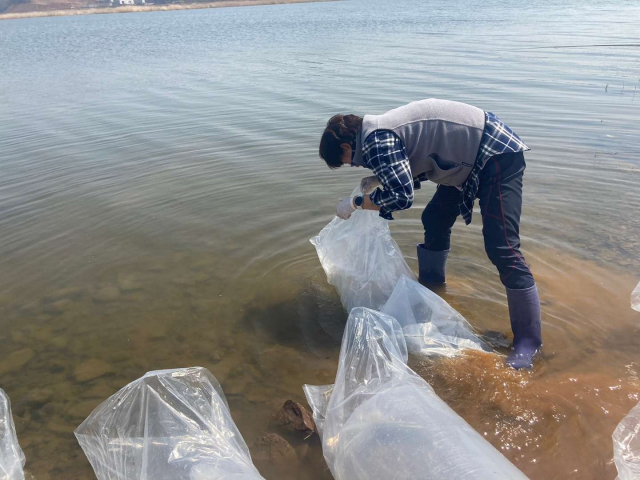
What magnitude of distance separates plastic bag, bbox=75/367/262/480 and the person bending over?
1299 mm

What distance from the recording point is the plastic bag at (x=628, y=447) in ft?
6.02

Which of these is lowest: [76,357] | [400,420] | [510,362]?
[76,357]

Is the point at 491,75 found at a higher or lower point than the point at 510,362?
higher

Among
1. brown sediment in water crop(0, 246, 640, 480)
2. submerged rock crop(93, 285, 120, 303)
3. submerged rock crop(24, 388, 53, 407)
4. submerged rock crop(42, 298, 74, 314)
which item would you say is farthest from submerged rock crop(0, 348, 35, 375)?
submerged rock crop(93, 285, 120, 303)

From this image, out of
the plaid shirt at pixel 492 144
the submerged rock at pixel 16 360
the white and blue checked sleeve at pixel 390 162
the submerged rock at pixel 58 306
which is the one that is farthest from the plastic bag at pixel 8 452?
the plaid shirt at pixel 492 144

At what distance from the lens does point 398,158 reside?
2.54 meters

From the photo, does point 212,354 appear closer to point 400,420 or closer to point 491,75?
point 400,420

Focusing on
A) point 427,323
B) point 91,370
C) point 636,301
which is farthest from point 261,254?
point 636,301

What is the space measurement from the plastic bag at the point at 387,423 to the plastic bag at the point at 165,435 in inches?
15.1

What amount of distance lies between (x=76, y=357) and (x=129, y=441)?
53.2 inches

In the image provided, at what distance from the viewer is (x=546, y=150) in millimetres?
6312

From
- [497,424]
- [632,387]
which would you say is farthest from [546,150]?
[497,424]

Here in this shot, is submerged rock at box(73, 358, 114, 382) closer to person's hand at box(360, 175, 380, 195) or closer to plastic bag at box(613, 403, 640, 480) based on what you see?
person's hand at box(360, 175, 380, 195)

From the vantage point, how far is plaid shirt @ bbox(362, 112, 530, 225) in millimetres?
2521
